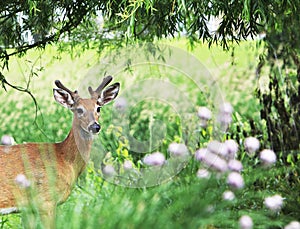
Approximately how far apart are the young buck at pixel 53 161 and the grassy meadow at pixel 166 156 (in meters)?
0.14

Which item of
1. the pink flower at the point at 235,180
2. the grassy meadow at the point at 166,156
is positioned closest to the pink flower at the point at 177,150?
the grassy meadow at the point at 166,156

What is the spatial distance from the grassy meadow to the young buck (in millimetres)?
141

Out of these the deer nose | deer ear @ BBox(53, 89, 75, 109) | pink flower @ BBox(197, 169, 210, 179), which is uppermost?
deer ear @ BBox(53, 89, 75, 109)

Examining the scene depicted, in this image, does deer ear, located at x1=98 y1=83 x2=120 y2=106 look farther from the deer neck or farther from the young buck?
the deer neck

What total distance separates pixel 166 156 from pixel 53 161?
1.40 meters

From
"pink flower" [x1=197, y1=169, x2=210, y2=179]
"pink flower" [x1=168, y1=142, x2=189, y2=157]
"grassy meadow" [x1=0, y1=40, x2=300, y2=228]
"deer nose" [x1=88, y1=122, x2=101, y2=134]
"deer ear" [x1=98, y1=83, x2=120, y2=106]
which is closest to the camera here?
"grassy meadow" [x1=0, y1=40, x2=300, y2=228]

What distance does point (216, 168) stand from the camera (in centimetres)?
403

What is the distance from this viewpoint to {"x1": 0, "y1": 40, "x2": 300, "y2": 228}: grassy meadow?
9.69 feet

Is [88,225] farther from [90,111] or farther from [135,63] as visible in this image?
[135,63]

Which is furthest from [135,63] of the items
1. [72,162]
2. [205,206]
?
[205,206]

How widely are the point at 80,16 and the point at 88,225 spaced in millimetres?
2281

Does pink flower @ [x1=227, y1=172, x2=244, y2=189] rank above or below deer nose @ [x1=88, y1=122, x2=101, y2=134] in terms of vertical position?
below

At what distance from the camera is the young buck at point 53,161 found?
→ 3.98 m

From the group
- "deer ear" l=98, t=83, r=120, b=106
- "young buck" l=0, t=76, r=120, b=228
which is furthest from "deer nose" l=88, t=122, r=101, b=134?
"deer ear" l=98, t=83, r=120, b=106
